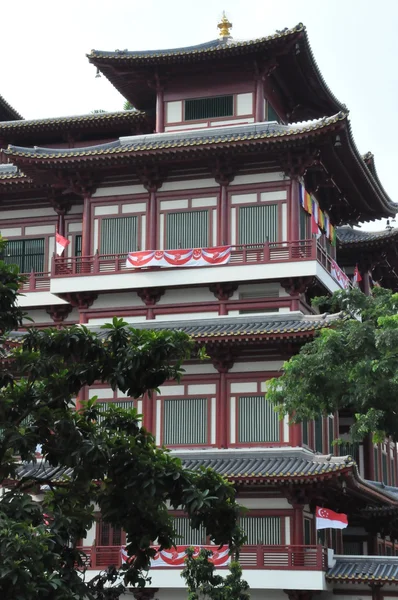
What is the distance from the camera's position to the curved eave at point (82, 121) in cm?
4391

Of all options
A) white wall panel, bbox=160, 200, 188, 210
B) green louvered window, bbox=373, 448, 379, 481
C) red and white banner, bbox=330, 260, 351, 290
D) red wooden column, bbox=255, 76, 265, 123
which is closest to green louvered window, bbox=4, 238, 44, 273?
white wall panel, bbox=160, 200, 188, 210

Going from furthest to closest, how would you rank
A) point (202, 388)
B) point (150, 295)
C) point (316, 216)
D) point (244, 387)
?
point (316, 216), point (150, 295), point (202, 388), point (244, 387)

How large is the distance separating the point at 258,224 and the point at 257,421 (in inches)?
278

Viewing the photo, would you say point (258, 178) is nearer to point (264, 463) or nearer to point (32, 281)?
point (32, 281)

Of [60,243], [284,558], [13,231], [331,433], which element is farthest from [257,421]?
[13,231]

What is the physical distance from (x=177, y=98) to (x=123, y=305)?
27.6ft

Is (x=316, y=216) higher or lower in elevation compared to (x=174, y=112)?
lower

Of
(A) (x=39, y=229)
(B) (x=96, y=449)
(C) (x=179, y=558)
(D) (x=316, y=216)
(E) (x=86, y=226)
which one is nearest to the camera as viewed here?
(B) (x=96, y=449)

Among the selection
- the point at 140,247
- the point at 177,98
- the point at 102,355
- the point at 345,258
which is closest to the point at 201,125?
the point at 177,98

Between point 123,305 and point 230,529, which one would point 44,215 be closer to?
point 123,305

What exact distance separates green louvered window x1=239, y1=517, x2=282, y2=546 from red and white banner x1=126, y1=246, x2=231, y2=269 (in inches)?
350

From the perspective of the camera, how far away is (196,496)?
56.6ft

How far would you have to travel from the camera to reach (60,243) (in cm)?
4097

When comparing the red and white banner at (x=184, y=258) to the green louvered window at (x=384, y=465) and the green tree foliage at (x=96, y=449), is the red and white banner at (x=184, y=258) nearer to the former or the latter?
the green louvered window at (x=384, y=465)
